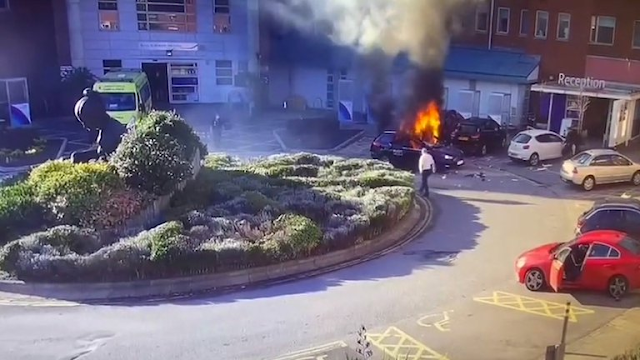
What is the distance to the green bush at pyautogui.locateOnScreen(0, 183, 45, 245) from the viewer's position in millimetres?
16328

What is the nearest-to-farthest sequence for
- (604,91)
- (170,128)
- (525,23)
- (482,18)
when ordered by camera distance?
(170,128) → (604,91) → (525,23) → (482,18)

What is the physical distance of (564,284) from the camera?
14.6 m

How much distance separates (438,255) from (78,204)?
818 cm

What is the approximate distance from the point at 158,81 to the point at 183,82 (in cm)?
132

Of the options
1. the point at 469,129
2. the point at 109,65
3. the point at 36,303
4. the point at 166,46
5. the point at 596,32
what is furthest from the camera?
the point at 166,46

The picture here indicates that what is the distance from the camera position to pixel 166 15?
39031 millimetres

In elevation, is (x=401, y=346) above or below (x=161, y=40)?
below

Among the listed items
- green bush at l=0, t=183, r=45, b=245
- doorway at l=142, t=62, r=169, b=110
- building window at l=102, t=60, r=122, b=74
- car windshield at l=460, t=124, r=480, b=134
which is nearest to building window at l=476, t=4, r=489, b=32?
car windshield at l=460, t=124, r=480, b=134

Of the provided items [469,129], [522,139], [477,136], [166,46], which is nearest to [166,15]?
[166,46]

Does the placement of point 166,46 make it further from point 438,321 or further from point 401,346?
point 401,346

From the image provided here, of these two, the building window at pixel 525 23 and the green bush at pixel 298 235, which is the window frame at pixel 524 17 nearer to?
the building window at pixel 525 23

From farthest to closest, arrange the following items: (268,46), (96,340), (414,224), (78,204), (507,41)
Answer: (268,46) → (507,41) → (414,224) → (78,204) → (96,340)

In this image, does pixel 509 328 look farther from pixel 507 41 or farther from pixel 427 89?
pixel 507 41

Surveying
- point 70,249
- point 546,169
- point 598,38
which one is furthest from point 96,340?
point 598,38
